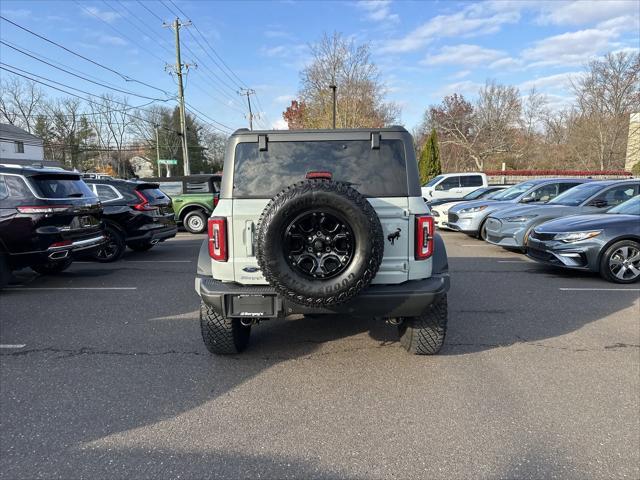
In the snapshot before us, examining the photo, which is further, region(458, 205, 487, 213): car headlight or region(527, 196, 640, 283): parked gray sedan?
region(458, 205, 487, 213): car headlight

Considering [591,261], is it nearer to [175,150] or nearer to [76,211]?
[76,211]

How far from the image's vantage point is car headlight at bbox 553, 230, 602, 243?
661cm

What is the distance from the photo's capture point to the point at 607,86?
3569 centimetres

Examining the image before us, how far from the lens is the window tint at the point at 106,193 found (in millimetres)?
9227

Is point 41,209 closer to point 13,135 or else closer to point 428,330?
point 428,330

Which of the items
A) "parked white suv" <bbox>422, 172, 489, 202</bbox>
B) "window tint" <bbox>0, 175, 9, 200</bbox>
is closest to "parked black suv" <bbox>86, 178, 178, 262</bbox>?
"window tint" <bbox>0, 175, 9, 200</bbox>

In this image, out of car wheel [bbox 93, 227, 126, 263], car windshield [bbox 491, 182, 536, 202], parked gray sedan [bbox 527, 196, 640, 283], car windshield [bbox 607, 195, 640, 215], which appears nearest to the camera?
parked gray sedan [bbox 527, 196, 640, 283]

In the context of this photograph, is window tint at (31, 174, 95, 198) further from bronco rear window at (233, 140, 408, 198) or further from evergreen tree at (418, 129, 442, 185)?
evergreen tree at (418, 129, 442, 185)

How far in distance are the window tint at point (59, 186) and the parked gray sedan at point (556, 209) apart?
8178 mm

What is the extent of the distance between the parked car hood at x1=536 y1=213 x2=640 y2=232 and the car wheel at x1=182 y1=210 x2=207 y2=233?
33.6 feet

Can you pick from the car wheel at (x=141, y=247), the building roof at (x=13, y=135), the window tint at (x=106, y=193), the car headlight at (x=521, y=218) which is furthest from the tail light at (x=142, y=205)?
the building roof at (x=13, y=135)

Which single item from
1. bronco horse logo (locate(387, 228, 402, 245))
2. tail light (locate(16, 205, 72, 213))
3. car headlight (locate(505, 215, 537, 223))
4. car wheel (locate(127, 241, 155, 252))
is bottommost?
car wheel (locate(127, 241, 155, 252))

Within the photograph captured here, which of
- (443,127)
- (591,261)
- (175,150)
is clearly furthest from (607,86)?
(175,150)

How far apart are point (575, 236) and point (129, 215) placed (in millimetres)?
8566
